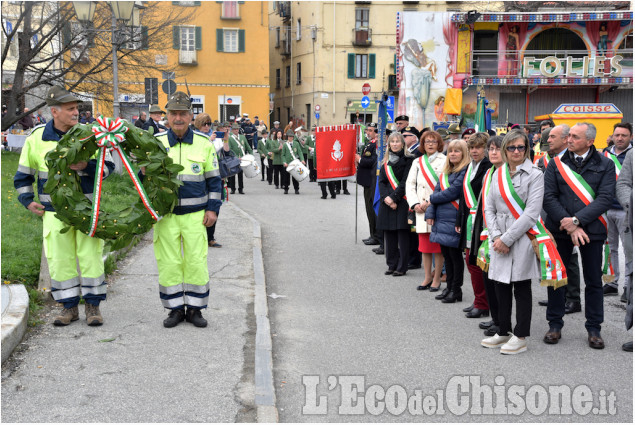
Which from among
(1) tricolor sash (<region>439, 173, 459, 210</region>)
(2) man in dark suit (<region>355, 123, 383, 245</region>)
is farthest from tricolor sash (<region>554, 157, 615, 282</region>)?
(2) man in dark suit (<region>355, 123, 383, 245</region>)

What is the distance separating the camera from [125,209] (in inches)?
263

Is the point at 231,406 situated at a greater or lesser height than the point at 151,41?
lesser

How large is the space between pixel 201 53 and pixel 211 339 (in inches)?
1886

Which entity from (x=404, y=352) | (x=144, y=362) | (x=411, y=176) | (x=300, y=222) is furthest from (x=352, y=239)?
(x=144, y=362)

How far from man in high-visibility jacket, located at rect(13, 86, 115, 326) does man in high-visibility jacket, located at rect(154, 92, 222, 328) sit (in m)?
0.61

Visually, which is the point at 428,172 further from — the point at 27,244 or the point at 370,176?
the point at 27,244

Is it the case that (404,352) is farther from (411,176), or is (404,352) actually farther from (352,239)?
(352,239)

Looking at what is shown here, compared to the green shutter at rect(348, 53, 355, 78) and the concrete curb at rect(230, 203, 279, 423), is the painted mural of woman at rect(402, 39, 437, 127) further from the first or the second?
the concrete curb at rect(230, 203, 279, 423)

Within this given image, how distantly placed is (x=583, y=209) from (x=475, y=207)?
4.04 ft

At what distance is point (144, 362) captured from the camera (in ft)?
18.9

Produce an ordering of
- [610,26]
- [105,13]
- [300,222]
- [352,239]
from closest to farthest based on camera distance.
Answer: [352,239]
[300,222]
[105,13]
[610,26]

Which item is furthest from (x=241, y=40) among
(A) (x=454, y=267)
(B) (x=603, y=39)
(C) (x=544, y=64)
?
(A) (x=454, y=267)

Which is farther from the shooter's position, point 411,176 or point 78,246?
point 411,176

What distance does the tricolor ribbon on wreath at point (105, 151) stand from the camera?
6477 mm
